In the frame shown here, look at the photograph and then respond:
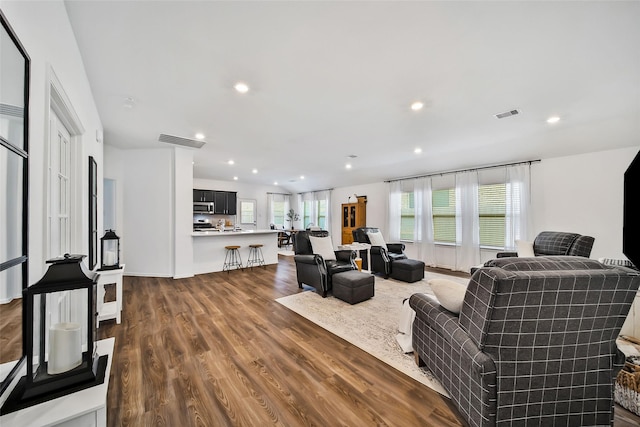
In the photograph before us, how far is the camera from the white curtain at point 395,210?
7.03m

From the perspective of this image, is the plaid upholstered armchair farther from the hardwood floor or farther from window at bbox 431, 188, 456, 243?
the hardwood floor

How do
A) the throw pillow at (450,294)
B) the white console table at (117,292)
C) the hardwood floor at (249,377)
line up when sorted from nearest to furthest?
the hardwood floor at (249,377)
the throw pillow at (450,294)
the white console table at (117,292)

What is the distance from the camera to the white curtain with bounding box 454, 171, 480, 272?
557 cm

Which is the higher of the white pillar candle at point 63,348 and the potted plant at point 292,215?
the potted plant at point 292,215

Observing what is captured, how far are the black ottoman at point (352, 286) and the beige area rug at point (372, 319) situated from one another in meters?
0.09

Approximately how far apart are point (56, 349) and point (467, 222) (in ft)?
21.4

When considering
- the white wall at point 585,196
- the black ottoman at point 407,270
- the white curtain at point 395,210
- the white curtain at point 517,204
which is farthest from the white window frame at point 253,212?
the white wall at point 585,196

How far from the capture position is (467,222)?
18.6ft

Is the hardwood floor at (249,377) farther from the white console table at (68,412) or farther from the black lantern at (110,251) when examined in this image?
the white console table at (68,412)

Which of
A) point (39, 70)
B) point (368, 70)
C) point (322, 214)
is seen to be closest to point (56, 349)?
point (39, 70)

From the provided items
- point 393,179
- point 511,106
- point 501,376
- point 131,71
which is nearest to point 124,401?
point 501,376

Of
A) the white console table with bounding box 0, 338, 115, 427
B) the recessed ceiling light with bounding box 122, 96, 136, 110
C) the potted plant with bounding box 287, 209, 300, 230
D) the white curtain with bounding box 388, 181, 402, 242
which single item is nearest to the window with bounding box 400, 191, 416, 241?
the white curtain with bounding box 388, 181, 402, 242

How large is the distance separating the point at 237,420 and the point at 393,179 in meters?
6.67

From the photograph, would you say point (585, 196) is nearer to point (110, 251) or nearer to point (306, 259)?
point (306, 259)
